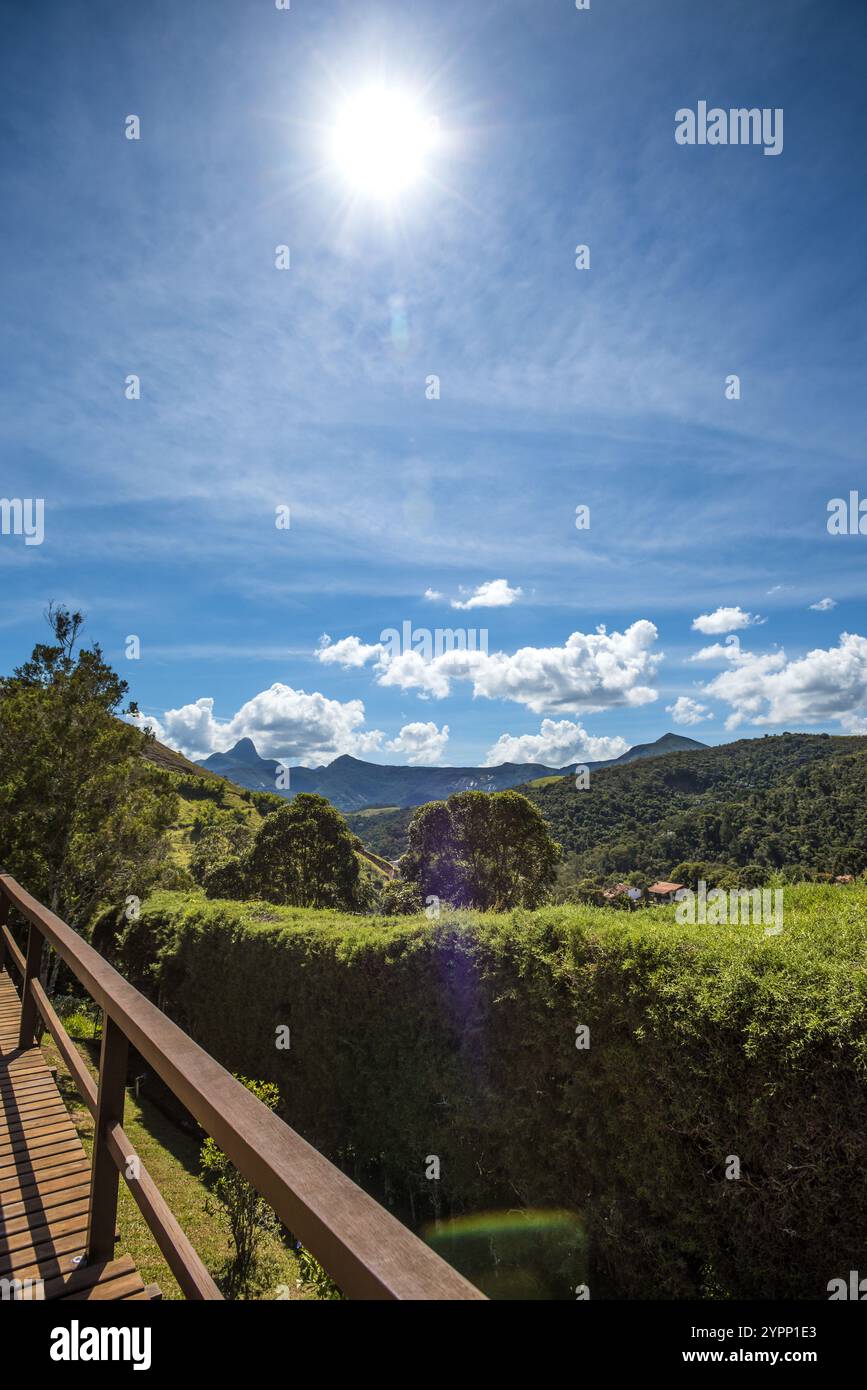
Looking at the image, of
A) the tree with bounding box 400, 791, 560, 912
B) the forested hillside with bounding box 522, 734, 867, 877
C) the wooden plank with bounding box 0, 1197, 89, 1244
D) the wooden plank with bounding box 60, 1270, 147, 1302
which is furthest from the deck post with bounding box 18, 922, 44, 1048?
the forested hillside with bounding box 522, 734, 867, 877

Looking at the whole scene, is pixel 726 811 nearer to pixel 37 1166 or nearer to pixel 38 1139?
pixel 38 1139

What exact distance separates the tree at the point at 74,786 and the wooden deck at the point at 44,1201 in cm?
912

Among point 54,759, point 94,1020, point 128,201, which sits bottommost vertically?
point 94,1020

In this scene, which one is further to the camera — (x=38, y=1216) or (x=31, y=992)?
(x=31, y=992)

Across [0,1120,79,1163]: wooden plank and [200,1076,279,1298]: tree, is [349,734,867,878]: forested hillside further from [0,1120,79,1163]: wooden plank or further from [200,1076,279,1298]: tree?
[0,1120,79,1163]: wooden plank

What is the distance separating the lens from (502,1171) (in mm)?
6621

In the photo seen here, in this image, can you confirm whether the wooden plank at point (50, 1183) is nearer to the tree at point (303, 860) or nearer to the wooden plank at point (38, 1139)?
the wooden plank at point (38, 1139)

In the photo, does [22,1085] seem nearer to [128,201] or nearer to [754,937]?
[754,937]

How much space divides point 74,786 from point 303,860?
1327 centimetres

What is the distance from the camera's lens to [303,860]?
83.1 ft

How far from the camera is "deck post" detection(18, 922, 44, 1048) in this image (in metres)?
4.50

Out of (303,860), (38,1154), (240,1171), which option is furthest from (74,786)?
(240,1171)

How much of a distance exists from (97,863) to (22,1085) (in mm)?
10366
